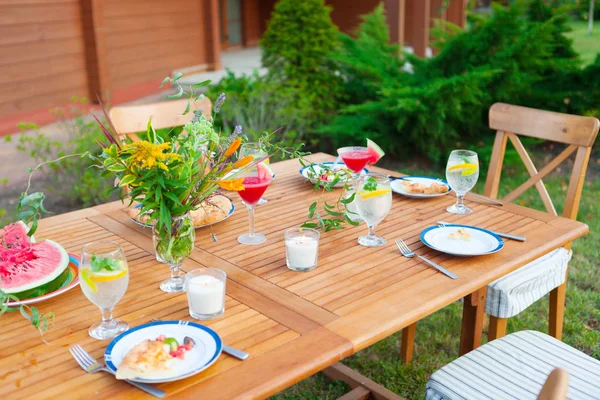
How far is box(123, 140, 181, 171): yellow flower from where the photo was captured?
1.55 meters

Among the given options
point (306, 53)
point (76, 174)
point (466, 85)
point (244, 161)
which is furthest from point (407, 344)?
point (306, 53)

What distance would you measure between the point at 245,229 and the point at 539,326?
201 centimetres

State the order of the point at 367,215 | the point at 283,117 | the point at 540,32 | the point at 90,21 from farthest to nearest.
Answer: the point at 90,21 → the point at 283,117 → the point at 540,32 → the point at 367,215

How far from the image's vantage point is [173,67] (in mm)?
8789

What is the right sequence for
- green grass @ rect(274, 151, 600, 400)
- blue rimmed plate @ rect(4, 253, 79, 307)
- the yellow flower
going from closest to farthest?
the yellow flower → blue rimmed plate @ rect(4, 253, 79, 307) → green grass @ rect(274, 151, 600, 400)

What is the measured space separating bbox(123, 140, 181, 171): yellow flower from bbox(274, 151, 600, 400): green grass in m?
1.70

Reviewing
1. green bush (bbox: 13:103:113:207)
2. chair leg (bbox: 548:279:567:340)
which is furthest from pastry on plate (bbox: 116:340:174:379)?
green bush (bbox: 13:103:113:207)

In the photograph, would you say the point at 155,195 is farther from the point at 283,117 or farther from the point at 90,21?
the point at 90,21

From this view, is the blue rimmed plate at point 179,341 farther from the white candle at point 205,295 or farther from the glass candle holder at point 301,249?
the glass candle holder at point 301,249

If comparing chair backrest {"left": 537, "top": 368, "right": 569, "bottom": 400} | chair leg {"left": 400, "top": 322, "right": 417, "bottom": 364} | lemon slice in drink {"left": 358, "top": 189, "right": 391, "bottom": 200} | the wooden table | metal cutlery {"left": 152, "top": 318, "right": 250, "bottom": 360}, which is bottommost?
chair leg {"left": 400, "top": 322, "right": 417, "bottom": 364}

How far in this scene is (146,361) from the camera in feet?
4.42

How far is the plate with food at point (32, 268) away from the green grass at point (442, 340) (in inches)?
57.3

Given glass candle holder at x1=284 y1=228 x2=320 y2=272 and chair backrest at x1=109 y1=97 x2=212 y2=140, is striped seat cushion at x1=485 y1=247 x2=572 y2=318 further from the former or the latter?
chair backrest at x1=109 y1=97 x2=212 y2=140

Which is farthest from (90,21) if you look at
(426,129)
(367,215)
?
(367,215)
